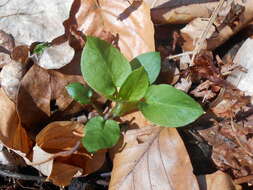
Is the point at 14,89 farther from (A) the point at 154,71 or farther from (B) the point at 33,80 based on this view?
(A) the point at 154,71

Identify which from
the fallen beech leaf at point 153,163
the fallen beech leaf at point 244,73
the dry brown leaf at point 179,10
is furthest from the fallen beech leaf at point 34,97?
the fallen beech leaf at point 244,73

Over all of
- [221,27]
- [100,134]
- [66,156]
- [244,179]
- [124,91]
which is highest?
[221,27]

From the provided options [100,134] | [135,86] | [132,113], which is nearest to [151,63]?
[135,86]

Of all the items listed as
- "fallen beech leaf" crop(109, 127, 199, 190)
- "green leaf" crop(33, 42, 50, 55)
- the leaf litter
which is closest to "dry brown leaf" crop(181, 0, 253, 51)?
the leaf litter

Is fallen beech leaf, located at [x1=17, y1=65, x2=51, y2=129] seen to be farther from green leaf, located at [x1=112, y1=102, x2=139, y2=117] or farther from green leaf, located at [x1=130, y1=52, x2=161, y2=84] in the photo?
green leaf, located at [x1=130, y1=52, x2=161, y2=84]

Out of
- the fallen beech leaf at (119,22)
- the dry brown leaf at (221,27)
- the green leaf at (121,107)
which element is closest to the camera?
the green leaf at (121,107)

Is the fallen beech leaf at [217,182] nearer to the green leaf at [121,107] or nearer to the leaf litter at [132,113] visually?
the leaf litter at [132,113]

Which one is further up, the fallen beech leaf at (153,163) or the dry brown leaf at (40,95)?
the dry brown leaf at (40,95)

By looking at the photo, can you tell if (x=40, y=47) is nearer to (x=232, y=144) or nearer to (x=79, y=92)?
(x=79, y=92)
